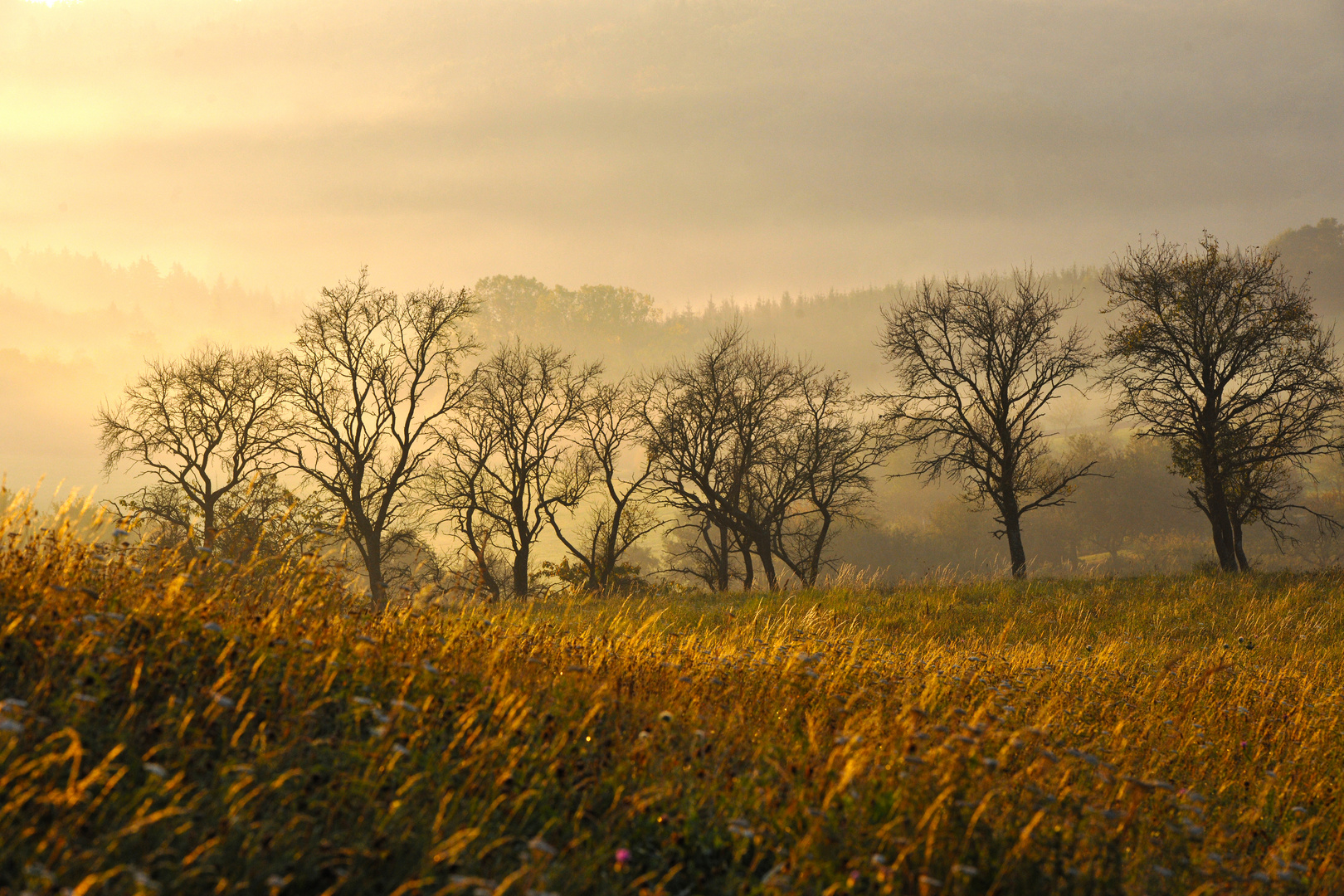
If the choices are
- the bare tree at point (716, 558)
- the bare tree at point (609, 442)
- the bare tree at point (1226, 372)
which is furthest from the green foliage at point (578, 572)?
the bare tree at point (1226, 372)

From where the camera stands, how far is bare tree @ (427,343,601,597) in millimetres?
33469

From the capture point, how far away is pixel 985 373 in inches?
992

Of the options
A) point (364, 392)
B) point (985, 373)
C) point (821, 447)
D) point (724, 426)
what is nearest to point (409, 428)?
point (364, 392)

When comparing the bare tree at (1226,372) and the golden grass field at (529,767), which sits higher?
the bare tree at (1226,372)

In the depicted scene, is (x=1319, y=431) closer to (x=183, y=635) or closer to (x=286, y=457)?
(x=183, y=635)

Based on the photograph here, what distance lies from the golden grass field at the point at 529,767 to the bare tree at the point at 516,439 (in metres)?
26.9

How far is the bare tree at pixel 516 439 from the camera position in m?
33.5

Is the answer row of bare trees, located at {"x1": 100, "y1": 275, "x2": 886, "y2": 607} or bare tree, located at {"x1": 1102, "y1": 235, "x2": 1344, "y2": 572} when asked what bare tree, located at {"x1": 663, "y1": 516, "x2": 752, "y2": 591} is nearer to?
row of bare trees, located at {"x1": 100, "y1": 275, "x2": 886, "y2": 607}

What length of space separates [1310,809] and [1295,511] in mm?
88493

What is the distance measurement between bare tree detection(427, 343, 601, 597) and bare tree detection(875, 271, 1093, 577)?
14688mm

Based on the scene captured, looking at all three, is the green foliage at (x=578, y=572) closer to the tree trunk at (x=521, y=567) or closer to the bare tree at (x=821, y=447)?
the tree trunk at (x=521, y=567)

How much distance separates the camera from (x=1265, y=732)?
734 cm

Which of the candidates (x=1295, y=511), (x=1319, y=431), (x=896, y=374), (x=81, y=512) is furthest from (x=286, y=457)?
(x=1295, y=511)

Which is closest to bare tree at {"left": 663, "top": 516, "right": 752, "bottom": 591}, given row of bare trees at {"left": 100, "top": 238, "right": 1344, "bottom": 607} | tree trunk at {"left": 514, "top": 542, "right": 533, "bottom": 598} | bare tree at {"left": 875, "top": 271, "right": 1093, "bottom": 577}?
row of bare trees at {"left": 100, "top": 238, "right": 1344, "bottom": 607}
